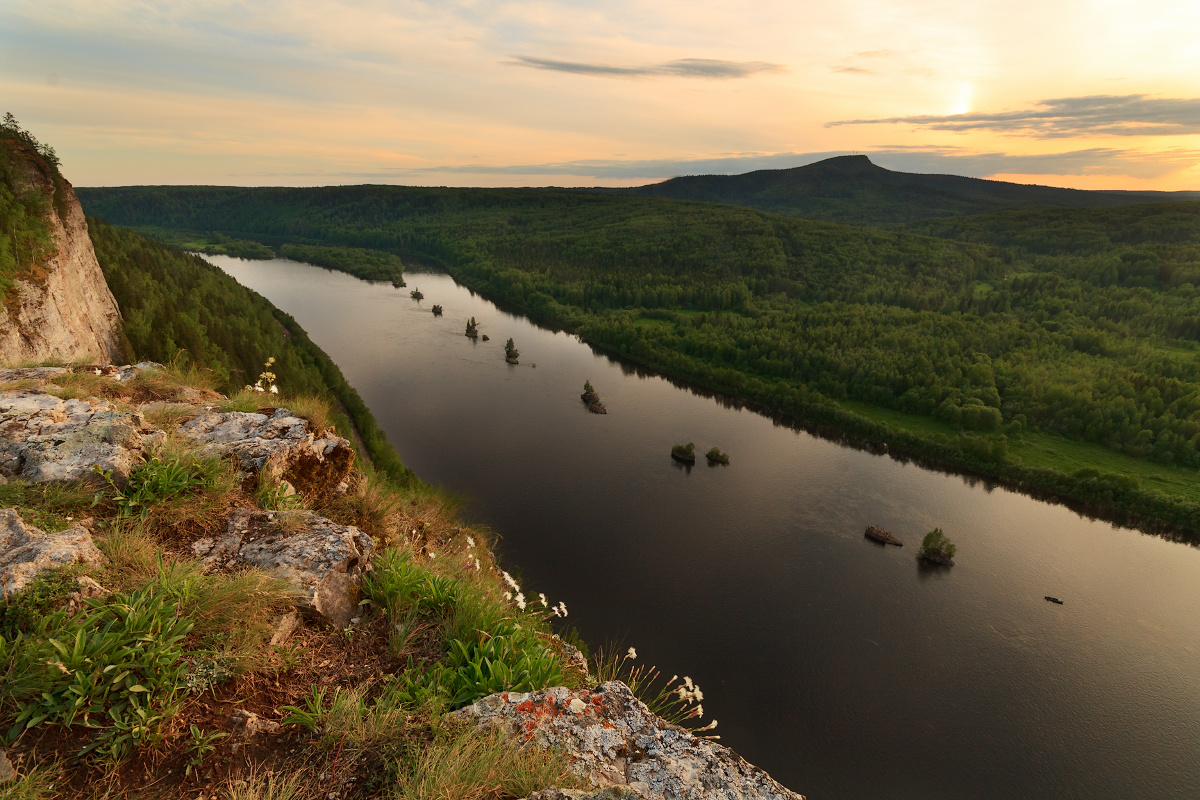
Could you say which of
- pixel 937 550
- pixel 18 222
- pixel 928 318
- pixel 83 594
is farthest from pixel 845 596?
pixel 928 318

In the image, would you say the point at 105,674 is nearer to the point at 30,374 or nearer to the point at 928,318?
the point at 30,374

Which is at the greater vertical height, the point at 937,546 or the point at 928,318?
the point at 928,318

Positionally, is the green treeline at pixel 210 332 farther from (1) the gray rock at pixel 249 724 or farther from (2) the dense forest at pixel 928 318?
(2) the dense forest at pixel 928 318

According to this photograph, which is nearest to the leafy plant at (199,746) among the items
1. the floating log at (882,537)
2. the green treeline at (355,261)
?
the floating log at (882,537)

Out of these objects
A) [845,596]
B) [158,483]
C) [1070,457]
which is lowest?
[845,596]

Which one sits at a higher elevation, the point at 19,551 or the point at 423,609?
the point at 19,551

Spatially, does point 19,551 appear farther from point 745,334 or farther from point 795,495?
point 745,334

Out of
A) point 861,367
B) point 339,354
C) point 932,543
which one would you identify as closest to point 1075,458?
point 861,367
